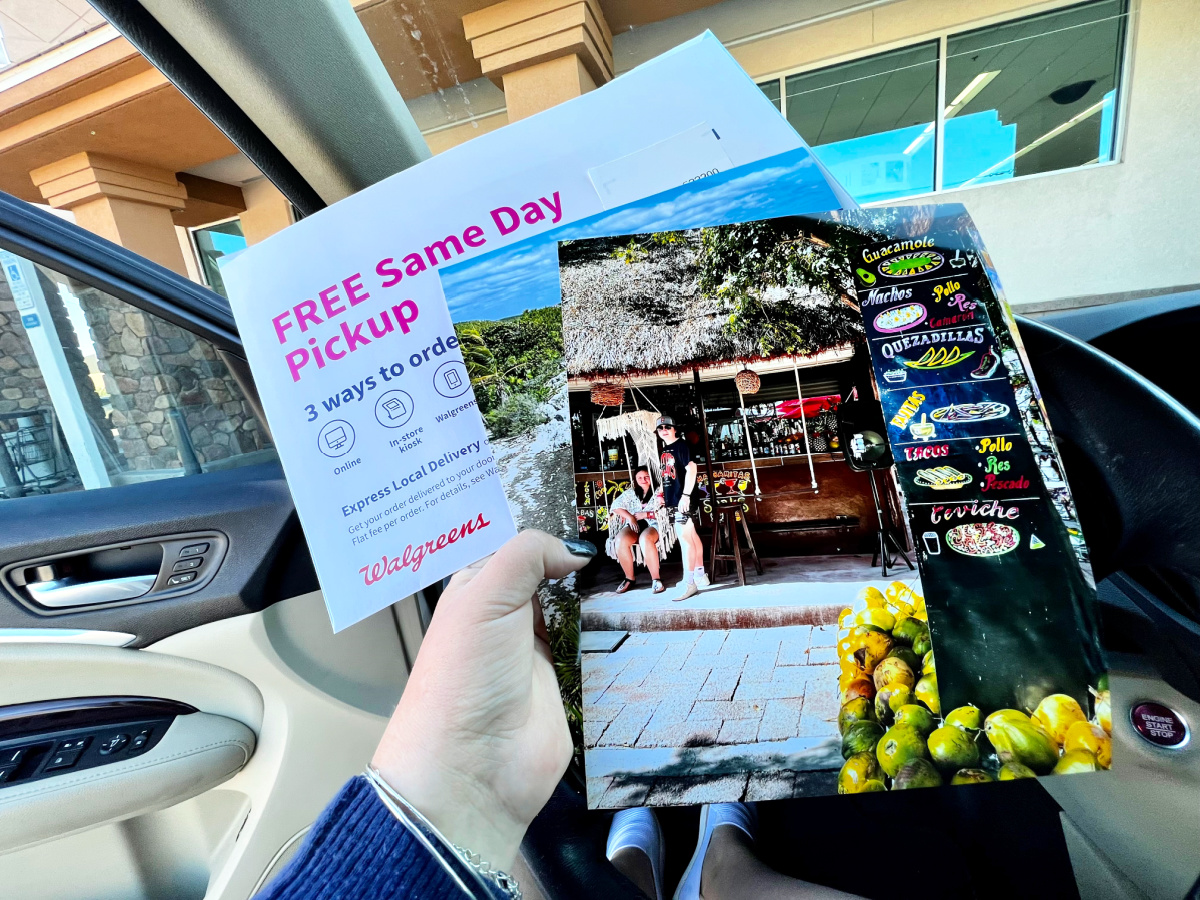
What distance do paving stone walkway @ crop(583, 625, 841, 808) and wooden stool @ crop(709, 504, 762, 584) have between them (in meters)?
0.06

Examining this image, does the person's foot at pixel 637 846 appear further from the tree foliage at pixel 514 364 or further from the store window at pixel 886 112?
the store window at pixel 886 112

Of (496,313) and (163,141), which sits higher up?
(163,141)

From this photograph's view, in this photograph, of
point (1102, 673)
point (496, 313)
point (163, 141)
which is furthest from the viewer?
point (163, 141)

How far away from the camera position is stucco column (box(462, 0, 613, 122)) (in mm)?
1257

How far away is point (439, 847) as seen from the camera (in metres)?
0.57

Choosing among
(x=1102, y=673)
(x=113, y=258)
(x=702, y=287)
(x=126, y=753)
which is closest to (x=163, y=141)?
(x=113, y=258)

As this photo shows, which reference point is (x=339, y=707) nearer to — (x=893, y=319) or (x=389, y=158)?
(x=389, y=158)

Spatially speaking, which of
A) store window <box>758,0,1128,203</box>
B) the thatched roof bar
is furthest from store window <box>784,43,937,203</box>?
the thatched roof bar

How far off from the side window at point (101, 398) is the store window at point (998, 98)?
304cm

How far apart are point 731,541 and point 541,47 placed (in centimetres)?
184

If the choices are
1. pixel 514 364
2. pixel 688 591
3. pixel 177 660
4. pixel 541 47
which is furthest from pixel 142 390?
pixel 541 47

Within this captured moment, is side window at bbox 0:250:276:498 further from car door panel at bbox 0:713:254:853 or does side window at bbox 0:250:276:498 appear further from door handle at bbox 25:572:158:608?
car door panel at bbox 0:713:254:853

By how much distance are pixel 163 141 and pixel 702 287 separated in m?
2.93

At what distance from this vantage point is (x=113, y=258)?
0.99 m
